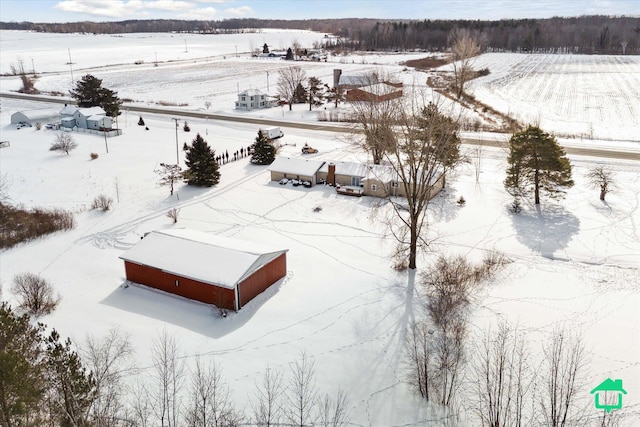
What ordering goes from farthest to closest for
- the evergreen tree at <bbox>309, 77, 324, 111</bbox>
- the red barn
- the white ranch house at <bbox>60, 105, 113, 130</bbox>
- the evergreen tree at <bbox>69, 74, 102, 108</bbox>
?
the evergreen tree at <bbox>309, 77, 324, 111</bbox>, the evergreen tree at <bbox>69, 74, 102, 108</bbox>, the white ranch house at <bbox>60, 105, 113, 130</bbox>, the red barn

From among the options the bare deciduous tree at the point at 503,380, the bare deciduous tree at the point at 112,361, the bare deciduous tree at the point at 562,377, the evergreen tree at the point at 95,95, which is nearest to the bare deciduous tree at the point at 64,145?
the evergreen tree at the point at 95,95

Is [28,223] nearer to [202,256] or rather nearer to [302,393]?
[202,256]

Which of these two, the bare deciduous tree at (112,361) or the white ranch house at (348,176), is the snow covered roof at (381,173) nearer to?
the white ranch house at (348,176)

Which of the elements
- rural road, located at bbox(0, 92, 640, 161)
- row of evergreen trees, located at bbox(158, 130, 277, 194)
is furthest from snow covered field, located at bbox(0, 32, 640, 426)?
rural road, located at bbox(0, 92, 640, 161)

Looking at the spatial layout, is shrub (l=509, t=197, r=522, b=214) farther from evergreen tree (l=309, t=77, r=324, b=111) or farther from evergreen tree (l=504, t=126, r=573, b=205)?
evergreen tree (l=309, t=77, r=324, b=111)

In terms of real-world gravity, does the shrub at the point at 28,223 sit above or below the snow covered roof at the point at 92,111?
below
